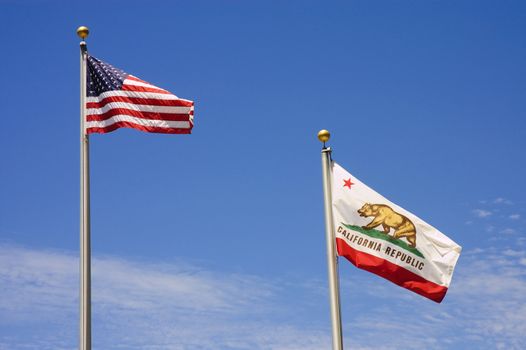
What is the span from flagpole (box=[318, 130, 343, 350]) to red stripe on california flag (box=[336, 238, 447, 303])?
0.51 m

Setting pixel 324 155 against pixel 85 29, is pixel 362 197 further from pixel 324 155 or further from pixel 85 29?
pixel 85 29

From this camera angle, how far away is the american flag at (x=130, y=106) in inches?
1022

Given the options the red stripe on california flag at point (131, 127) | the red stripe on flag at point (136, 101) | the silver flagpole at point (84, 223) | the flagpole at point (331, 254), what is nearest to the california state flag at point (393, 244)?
the flagpole at point (331, 254)

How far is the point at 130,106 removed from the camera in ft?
85.5

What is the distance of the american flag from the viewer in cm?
2595

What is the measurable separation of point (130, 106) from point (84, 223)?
3.42 metres

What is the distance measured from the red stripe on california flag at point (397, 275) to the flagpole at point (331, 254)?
51cm

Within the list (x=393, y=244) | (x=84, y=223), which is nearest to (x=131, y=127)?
(x=84, y=223)

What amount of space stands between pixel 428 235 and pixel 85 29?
10.5 meters

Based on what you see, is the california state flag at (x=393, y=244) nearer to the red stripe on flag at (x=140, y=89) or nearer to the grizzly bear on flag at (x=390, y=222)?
the grizzly bear on flag at (x=390, y=222)

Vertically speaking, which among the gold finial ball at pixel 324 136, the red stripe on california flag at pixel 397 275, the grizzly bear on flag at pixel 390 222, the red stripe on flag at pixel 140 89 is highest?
the red stripe on flag at pixel 140 89

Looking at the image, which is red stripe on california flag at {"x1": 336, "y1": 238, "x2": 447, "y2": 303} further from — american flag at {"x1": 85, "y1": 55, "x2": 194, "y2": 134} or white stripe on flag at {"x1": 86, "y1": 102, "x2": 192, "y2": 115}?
white stripe on flag at {"x1": 86, "y1": 102, "x2": 192, "y2": 115}

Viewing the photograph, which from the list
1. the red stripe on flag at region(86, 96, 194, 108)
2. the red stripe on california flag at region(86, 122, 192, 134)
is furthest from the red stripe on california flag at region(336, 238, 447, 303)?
the red stripe on flag at region(86, 96, 194, 108)

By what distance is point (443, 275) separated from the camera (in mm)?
24516
